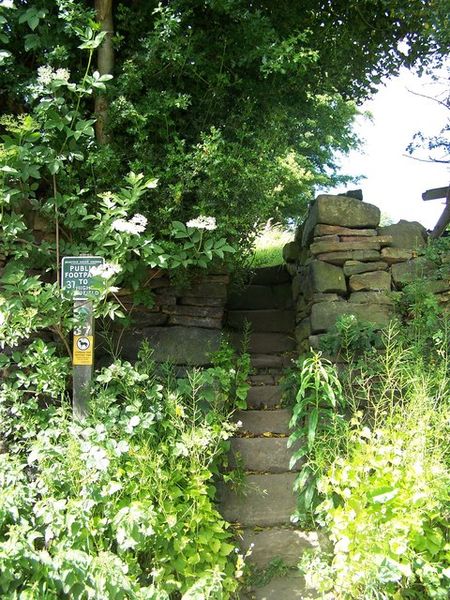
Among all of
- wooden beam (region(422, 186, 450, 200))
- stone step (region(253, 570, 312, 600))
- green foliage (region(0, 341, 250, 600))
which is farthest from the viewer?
wooden beam (region(422, 186, 450, 200))

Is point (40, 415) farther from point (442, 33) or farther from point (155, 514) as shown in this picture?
point (442, 33)

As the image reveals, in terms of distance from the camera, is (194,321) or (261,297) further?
(261,297)

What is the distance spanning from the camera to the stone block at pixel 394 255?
17.1ft

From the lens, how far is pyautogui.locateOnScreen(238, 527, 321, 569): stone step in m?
3.68

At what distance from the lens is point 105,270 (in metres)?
3.55

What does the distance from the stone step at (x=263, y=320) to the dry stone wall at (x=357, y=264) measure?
939 mm

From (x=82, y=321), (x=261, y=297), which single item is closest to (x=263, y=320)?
(x=261, y=297)

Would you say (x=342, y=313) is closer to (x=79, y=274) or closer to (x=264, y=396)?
(x=264, y=396)

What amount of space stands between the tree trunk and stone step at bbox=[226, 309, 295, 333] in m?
2.65

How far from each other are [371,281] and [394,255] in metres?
0.33

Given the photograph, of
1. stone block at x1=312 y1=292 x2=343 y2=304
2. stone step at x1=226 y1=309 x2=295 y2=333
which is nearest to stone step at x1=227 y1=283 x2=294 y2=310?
stone step at x1=226 y1=309 x2=295 y2=333

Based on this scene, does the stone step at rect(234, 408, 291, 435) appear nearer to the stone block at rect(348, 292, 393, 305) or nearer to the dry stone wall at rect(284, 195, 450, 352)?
the dry stone wall at rect(284, 195, 450, 352)

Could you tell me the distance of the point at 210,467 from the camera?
3820 millimetres

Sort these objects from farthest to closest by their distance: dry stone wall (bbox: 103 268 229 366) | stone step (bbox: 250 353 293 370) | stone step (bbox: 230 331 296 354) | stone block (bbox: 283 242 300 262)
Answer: stone block (bbox: 283 242 300 262) < stone step (bbox: 230 331 296 354) < stone step (bbox: 250 353 293 370) < dry stone wall (bbox: 103 268 229 366)
